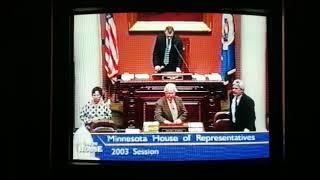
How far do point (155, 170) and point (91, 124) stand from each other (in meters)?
0.34

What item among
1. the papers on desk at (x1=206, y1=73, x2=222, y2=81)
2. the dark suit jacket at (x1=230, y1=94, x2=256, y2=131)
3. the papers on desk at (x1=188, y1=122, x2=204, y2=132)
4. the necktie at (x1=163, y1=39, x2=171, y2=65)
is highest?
the necktie at (x1=163, y1=39, x2=171, y2=65)

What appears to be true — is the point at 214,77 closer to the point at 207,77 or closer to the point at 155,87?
the point at 207,77

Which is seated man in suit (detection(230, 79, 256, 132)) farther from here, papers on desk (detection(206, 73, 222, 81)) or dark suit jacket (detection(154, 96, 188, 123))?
dark suit jacket (detection(154, 96, 188, 123))

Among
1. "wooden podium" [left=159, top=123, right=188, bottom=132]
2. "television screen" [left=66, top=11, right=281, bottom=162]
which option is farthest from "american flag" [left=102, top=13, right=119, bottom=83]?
"wooden podium" [left=159, top=123, right=188, bottom=132]

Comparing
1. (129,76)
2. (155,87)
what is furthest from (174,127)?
(129,76)

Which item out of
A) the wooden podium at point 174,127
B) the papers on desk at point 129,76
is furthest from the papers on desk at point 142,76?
the wooden podium at point 174,127

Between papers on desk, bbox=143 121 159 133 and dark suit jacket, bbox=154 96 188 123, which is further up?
dark suit jacket, bbox=154 96 188 123

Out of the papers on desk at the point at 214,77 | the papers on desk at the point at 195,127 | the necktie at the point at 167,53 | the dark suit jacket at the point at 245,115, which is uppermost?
the necktie at the point at 167,53

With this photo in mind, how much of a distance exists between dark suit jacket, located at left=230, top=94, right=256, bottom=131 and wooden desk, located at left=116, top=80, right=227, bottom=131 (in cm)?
8

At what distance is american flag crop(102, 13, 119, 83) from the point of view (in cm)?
171

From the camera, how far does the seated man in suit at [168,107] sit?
1.72 metres

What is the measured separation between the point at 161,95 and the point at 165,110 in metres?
0.07

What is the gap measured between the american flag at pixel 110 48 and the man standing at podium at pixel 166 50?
0.17 metres

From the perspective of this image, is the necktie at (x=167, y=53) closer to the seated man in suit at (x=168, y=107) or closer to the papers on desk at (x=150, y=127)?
the seated man in suit at (x=168, y=107)
